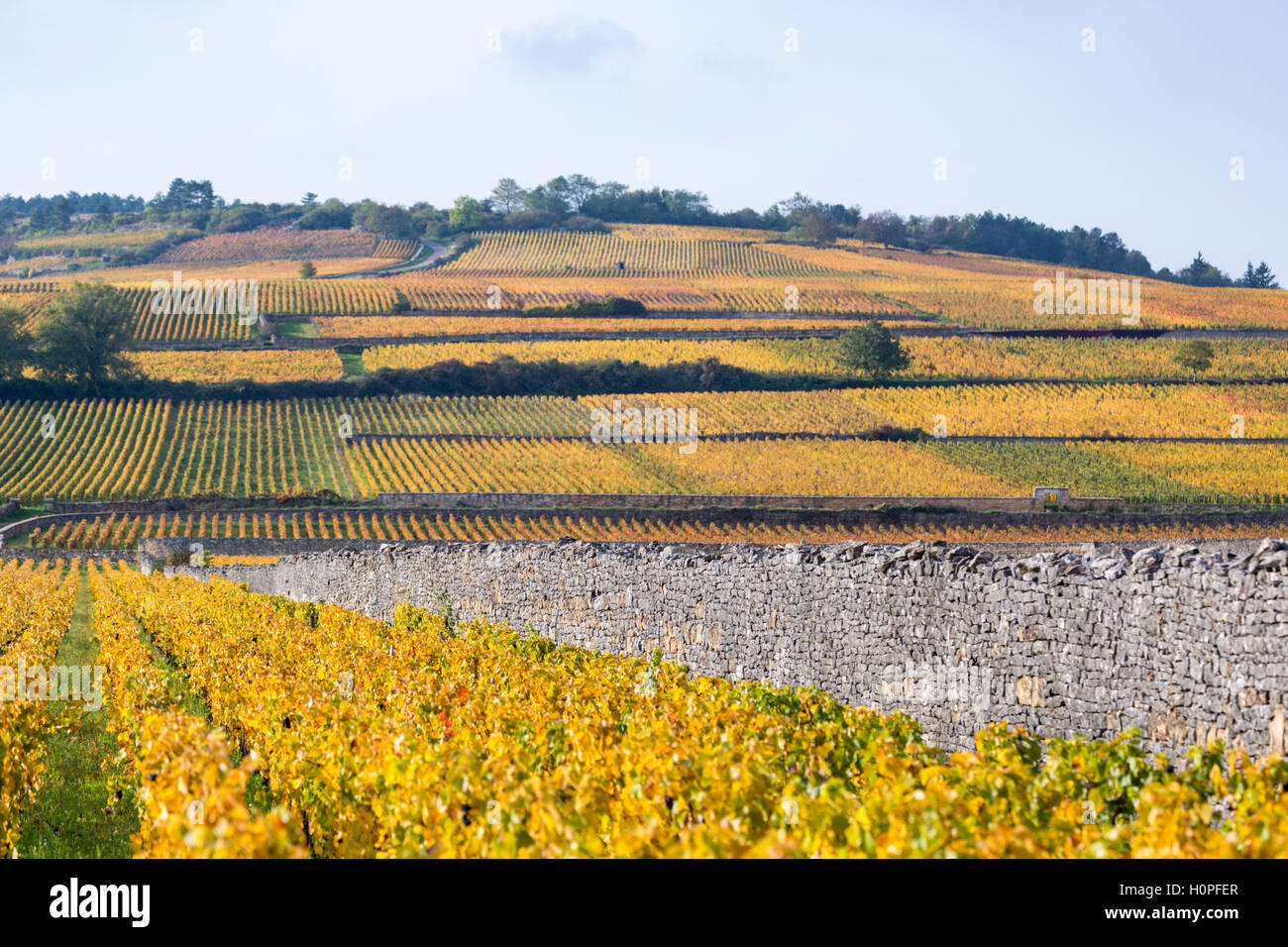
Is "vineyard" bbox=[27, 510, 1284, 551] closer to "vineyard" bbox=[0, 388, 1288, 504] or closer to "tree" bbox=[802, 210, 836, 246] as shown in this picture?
"vineyard" bbox=[0, 388, 1288, 504]

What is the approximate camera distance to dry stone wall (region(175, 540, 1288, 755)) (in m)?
7.01

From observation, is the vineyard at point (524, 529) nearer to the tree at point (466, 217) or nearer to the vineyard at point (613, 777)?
the vineyard at point (613, 777)

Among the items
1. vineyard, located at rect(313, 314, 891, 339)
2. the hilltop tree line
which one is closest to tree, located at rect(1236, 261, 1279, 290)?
the hilltop tree line

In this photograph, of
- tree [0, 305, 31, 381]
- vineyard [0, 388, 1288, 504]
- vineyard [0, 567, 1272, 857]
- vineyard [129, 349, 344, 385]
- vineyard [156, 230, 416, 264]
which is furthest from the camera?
A: vineyard [156, 230, 416, 264]

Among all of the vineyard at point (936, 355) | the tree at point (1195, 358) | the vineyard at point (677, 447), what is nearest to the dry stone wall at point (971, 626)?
the vineyard at point (677, 447)

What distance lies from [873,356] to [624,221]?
9664cm

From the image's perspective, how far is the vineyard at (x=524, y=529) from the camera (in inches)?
1828

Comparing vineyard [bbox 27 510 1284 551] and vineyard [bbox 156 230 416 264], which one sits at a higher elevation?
vineyard [bbox 156 230 416 264]

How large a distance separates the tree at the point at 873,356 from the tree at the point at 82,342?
1897 inches

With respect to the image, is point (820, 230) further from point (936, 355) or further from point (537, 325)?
point (936, 355)

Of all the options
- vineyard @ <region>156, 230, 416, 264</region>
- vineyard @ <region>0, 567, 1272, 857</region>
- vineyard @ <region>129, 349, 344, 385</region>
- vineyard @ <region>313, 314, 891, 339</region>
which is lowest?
vineyard @ <region>0, 567, 1272, 857</region>

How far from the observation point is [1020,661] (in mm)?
8906

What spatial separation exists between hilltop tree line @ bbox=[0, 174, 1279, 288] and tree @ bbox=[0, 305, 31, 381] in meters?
81.8

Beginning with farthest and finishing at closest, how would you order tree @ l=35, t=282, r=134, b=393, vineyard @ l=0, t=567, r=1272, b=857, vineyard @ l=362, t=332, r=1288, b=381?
vineyard @ l=362, t=332, r=1288, b=381 < tree @ l=35, t=282, r=134, b=393 < vineyard @ l=0, t=567, r=1272, b=857
